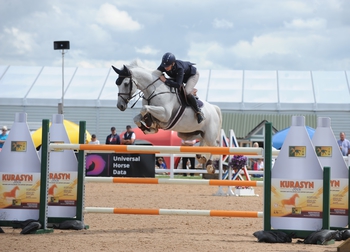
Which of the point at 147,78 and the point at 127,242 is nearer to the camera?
the point at 127,242

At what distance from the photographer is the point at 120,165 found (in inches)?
670

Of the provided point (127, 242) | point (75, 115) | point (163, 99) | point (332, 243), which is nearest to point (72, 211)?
point (127, 242)

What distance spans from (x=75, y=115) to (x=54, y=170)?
2090cm

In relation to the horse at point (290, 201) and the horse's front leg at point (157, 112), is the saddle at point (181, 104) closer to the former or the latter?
the horse's front leg at point (157, 112)

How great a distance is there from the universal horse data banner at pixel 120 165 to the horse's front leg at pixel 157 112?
702 centimetres

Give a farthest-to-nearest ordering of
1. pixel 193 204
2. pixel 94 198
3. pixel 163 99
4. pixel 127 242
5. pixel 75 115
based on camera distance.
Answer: pixel 75 115 → pixel 94 198 → pixel 193 204 → pixel 163 99 → pixel 127 242

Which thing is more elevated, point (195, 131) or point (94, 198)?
point (195, 131)

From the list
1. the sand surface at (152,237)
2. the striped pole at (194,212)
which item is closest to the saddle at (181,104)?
the sand surface at (152,237)

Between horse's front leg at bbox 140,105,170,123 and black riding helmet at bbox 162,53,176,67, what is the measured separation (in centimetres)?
63

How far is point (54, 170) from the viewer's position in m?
7.85

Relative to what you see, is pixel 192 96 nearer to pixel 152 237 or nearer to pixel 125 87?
pixel 125 87

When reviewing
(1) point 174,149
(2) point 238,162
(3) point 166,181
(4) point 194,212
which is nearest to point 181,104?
(3) point 166,181

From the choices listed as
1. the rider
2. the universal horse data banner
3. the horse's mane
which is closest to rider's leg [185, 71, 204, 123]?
the rider

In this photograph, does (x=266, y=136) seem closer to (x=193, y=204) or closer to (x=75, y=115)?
(x=193, y=204)
